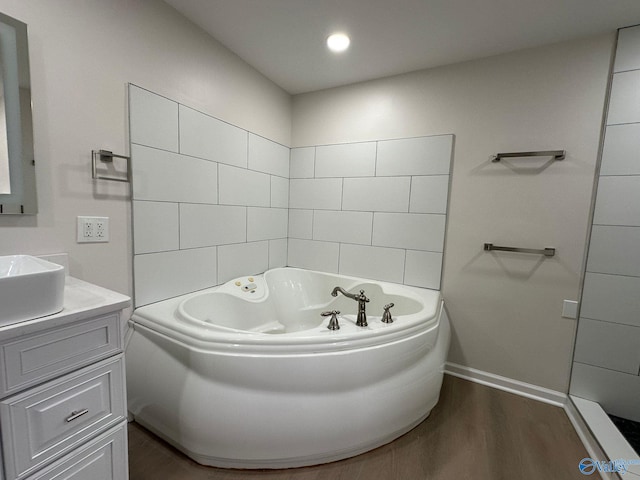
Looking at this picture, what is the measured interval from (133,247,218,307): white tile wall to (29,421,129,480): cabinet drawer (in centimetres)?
72

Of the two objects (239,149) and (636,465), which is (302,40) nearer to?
(239,149)

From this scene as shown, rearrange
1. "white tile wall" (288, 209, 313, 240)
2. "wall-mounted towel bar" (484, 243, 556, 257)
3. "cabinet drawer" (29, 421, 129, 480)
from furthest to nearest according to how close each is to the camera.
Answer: "white tile wall" (288, 209, 313, 240) → "wall-mounted towel bar" (484, 243, 556, 257) → "cabinet drawer" (29, 421, 129, 480)

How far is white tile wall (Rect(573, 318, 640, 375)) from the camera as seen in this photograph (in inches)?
63.1

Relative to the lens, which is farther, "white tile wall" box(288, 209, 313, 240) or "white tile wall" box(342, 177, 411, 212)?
"white tile wall" box(288, 209, 313, 240)

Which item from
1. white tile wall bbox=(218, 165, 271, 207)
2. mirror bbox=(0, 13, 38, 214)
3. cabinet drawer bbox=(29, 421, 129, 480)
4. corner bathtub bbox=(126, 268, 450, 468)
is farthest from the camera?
white tile wall bbox=(218, 165, 271, 207)

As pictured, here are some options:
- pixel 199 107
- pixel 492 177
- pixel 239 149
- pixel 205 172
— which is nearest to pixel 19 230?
pixel 205 172

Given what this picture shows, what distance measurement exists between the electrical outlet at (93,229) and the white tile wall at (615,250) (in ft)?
8.63

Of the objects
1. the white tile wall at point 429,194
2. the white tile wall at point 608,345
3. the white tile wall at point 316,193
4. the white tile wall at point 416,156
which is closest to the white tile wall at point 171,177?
the white tile wall at point 316,193

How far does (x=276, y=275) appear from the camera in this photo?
2.38 m

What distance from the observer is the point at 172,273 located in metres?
1.65

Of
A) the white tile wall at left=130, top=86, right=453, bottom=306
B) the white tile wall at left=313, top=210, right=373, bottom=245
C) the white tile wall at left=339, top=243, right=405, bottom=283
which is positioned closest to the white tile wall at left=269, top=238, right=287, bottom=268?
the white tile wall at left=130, top=86, right=453, bottom=306

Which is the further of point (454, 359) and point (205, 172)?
point (454, 359)

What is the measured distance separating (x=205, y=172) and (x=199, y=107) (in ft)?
1.26

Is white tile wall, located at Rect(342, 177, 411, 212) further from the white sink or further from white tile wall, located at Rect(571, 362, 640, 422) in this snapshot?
the white sink
